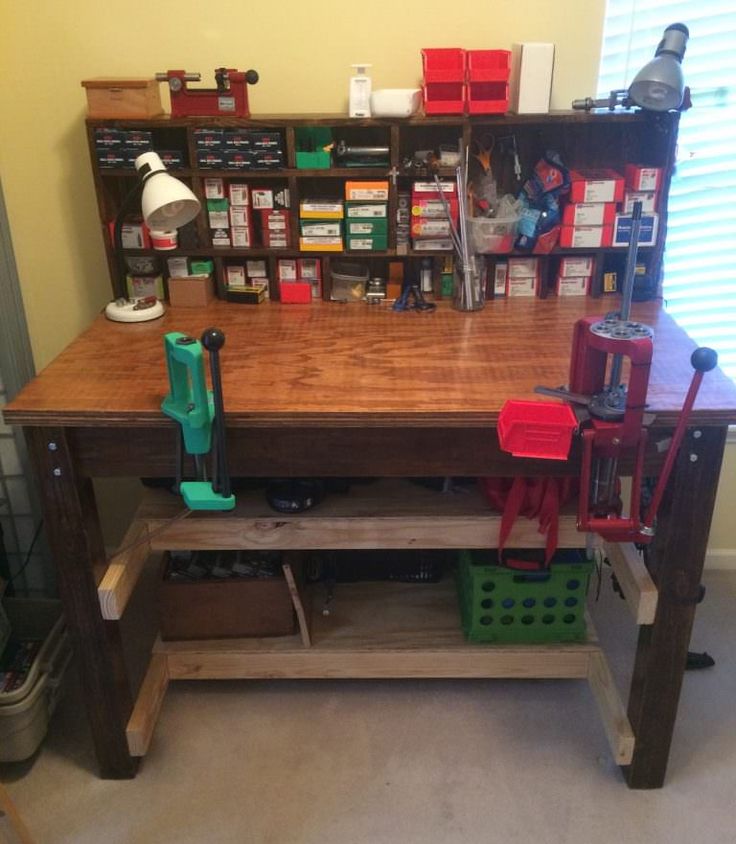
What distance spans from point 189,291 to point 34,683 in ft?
3.25

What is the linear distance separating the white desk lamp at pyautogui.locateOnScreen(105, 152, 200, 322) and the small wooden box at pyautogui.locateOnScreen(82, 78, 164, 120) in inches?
6.5

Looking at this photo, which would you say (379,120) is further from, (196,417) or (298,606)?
(298,606)

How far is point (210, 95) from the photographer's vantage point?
180cm

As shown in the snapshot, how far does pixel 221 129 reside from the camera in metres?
1.81

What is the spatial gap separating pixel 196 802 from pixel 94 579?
22.7 inches

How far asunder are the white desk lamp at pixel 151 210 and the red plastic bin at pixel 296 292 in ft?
1.00

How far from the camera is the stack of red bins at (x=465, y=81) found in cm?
177

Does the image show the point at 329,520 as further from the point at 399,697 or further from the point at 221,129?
the point at 221,129

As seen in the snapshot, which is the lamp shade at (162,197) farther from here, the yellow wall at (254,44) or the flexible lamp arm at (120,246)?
the yellow wall at (254,44)

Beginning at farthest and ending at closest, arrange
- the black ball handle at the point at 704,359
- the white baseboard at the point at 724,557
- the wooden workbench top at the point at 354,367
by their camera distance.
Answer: the white baseboard at the point at 724,557
the wooden workbench top at the point at 354,367
the black ball handle at the point at 704,359

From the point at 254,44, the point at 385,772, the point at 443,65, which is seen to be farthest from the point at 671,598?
the point at 254,44

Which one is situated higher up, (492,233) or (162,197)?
(162,197)

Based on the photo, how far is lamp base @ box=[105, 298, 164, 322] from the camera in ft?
5.98

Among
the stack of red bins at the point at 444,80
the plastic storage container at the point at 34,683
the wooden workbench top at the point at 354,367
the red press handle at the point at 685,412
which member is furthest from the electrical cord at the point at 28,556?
the red press handle at the point at 685,412
